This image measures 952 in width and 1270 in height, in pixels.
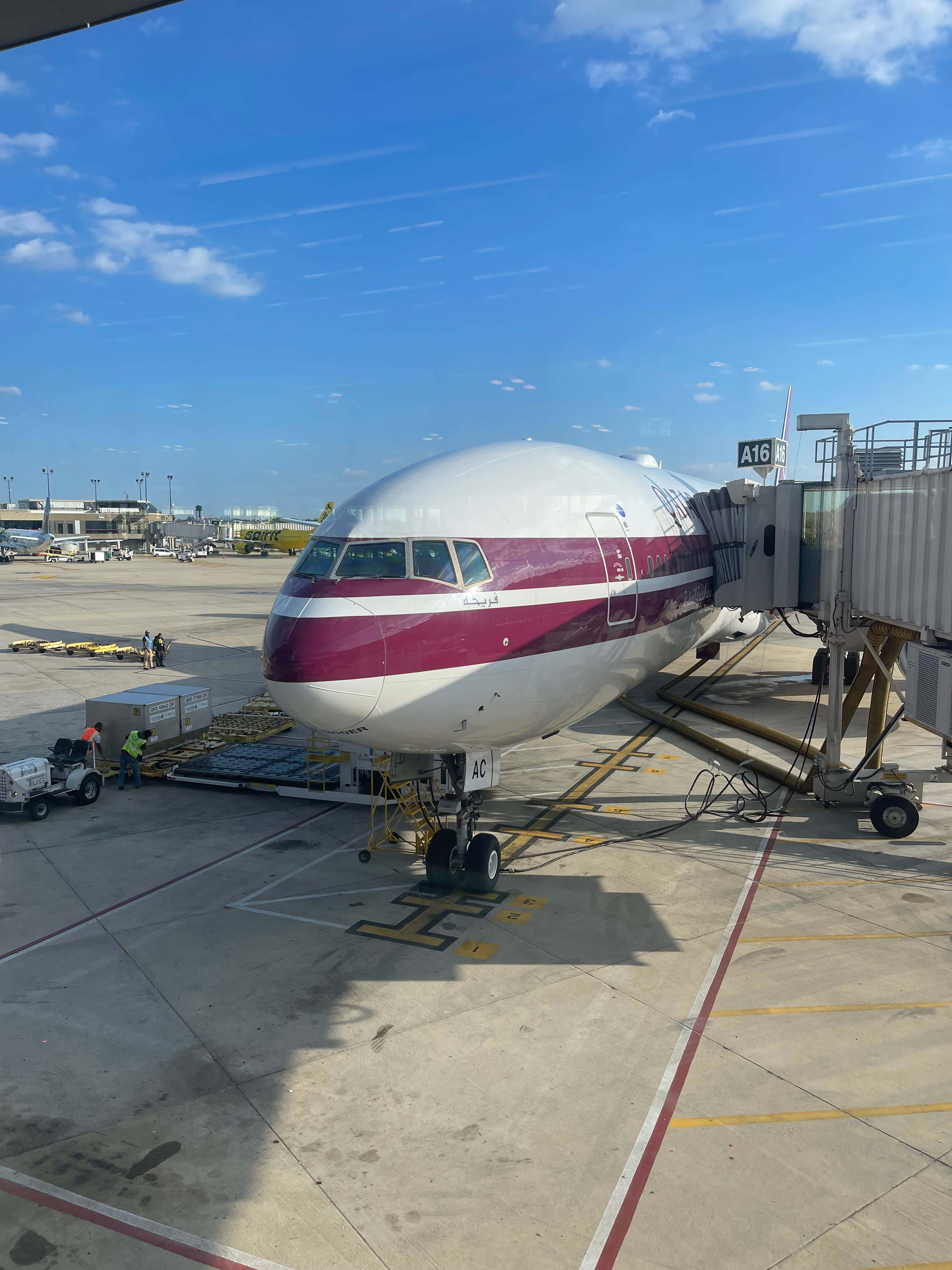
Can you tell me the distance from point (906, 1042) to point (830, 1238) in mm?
3344

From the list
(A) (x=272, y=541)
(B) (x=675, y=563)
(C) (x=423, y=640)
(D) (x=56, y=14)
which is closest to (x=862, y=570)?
(B) (x=675, y=563)

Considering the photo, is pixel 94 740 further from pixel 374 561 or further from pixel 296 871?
pixel 374 561

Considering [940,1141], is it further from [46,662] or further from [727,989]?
[46,662]

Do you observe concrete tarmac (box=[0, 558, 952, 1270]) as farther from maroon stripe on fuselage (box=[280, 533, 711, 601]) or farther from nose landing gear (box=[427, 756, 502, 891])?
maroon stripe on fuselage (box=[280, 533, 711, 601])

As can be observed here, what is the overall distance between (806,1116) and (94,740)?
16619 millimetres

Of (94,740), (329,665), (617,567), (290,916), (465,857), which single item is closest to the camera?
(329,665)

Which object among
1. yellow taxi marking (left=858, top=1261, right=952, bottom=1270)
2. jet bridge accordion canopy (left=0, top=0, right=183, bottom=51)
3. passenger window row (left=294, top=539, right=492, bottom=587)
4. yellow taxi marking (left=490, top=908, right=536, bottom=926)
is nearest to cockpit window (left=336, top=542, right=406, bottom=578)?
passenger window row (left=294, top=539, right=492, bottom=587)

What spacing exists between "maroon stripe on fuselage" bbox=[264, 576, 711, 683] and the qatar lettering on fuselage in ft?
0.06

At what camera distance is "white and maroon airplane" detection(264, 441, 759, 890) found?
10.7 metres

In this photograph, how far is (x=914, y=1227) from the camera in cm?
711

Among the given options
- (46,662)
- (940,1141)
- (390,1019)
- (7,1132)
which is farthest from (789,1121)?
(46,662)

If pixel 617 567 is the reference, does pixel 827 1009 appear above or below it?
below

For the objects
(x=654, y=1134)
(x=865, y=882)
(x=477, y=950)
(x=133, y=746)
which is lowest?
(x=654, y=1134)

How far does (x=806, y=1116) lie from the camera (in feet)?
27.9
